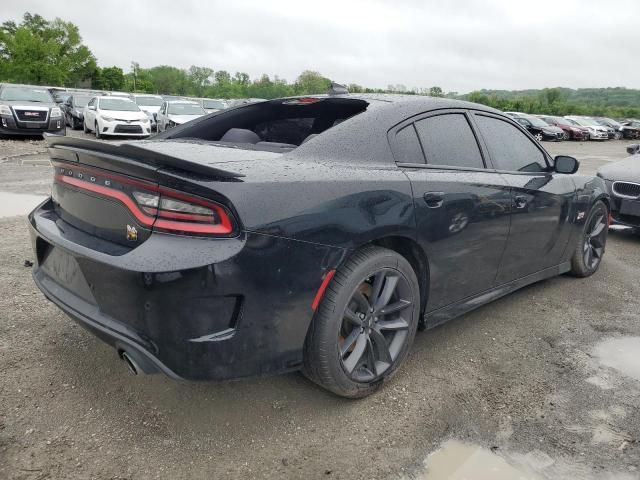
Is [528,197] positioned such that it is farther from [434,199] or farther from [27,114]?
[27,114]

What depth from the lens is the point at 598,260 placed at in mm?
4742

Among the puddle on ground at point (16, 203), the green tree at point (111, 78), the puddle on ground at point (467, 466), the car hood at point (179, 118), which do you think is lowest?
the puddle on ground at point (467, 466)

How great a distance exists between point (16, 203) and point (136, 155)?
543 cm

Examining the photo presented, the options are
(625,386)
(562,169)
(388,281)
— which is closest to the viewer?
(388,281)

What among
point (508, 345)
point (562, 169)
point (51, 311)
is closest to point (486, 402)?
point (508, 345)

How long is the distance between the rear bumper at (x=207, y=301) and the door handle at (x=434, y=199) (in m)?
0.70

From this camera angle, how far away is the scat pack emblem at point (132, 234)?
6.74 feet

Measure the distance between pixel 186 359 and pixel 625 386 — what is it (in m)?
2.38

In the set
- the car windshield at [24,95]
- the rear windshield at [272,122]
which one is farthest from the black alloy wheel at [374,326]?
the car windshield at [24,95]

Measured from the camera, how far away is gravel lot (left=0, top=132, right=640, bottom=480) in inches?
82.4

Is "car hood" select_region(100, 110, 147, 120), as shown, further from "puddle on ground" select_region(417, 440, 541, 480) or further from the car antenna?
"puddle on ground" select_region(417, 440, 541, 480)

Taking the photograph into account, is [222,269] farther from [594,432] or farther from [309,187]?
[594,432]

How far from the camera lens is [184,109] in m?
18.3

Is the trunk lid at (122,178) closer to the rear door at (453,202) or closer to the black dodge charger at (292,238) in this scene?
the black dodge charger at (292,238)
